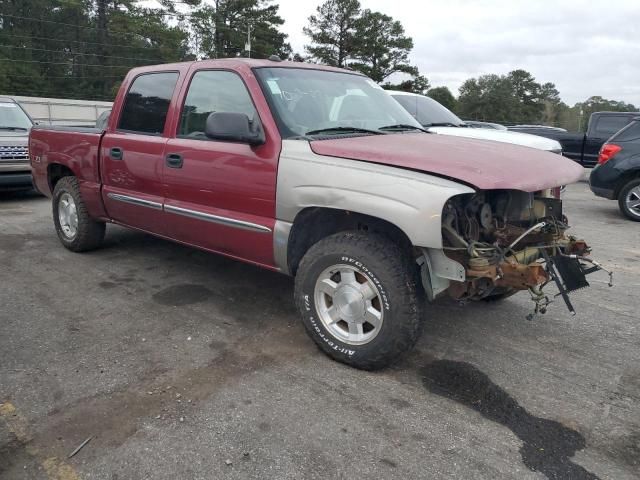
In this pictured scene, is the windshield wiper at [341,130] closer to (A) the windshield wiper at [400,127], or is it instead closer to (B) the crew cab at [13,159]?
(A) the windshield wiper at [400,127]

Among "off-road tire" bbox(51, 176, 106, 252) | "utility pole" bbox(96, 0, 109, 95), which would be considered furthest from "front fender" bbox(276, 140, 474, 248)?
"utility pole" bbox(96, 0, 109, 95)

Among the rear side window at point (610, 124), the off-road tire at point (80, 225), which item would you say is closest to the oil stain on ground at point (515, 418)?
the off-road tire at point (80, 225)

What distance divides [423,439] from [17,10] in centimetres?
6554

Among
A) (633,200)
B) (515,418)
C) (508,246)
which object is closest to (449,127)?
(633,200)

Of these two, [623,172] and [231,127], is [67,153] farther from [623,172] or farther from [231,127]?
[623,172]

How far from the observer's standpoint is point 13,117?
9.52m

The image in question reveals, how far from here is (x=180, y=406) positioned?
9.04 ft

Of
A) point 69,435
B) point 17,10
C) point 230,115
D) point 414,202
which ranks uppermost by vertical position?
point 17,10

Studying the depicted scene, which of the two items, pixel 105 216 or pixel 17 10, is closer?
pixel 105 216

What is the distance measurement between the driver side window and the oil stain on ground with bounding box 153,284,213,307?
1318 millimetres

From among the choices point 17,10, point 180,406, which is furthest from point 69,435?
point 17,10

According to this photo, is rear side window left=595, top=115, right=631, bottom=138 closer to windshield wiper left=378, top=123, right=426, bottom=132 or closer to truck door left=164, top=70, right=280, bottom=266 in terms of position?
windshield wiper left=378, top=123, right=426, bottom=132

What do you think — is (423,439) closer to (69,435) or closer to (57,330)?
(69,435)

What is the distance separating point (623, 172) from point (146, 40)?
52596 mm
